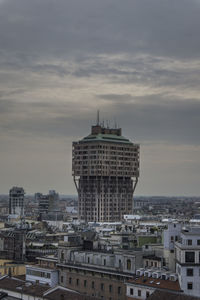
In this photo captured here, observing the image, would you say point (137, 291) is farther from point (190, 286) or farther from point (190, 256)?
point (190, 256)

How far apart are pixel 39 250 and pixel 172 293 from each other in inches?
3272

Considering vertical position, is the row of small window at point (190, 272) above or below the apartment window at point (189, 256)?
below

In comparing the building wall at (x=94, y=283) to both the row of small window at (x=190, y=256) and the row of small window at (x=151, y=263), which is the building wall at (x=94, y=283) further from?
the row of small window at (x=190, y=256)

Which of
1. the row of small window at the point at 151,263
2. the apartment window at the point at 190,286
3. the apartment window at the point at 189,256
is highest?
the apartment window at the point at 189,256

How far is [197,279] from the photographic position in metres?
106

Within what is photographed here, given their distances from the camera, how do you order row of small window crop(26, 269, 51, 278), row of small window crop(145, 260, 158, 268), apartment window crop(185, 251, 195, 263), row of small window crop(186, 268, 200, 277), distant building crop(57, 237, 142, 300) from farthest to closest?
row of small window crop(26, 269, 51, 278), row of small window crop(145, 260, 158, 268), distant building crop(57, 237, 142, 300), apartment window crop(185, 251, 195, 263), row of small window crop(186, 268, 200, 277)

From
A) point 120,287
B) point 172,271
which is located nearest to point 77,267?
point 120,287

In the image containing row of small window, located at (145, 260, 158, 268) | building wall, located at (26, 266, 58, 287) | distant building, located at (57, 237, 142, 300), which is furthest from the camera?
building wall, located at (26, 266, 58, 287)

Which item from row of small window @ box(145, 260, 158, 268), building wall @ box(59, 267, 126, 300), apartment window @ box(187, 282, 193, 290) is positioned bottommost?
building wall @ box(59, 267, 126, 300)

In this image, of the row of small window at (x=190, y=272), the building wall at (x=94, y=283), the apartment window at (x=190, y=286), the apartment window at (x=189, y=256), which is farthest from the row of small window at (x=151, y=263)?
the apartment window at (x=190, y=286)

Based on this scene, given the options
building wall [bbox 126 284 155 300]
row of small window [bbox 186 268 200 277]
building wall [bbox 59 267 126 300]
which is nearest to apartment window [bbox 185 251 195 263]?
row of small window [bbox 186 268 200 277]

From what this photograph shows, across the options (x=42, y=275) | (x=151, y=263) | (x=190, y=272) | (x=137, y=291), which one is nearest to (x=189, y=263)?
(x=190, y=272)

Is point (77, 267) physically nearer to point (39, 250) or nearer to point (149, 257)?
point (149, 257)

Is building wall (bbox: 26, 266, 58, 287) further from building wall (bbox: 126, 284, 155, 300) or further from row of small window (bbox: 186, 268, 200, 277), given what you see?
row of small window (bbox: 186, 268, 200, 277)
